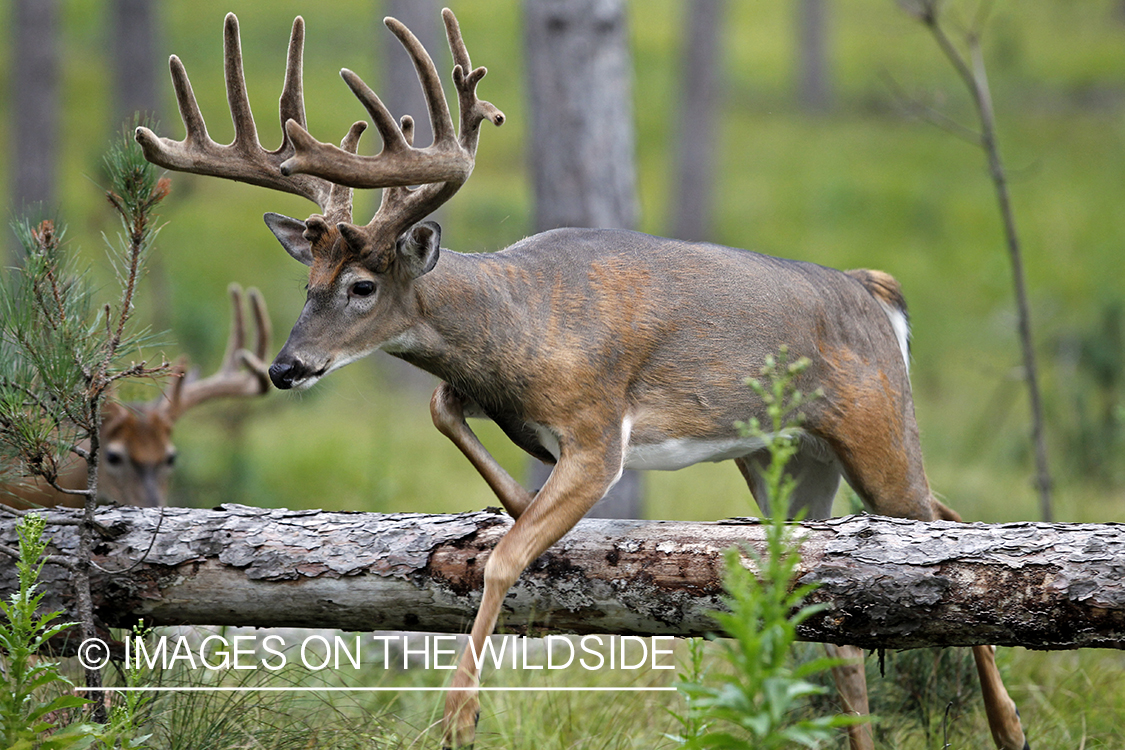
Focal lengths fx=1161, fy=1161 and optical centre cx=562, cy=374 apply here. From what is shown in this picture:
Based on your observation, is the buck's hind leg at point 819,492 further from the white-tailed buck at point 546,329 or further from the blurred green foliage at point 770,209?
the blurred green foliage at point 770,209

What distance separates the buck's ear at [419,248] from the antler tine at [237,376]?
284cm

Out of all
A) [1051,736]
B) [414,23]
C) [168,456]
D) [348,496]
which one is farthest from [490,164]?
[1051,736]

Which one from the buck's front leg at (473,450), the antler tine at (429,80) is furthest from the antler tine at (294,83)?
the buck's front leg at (473,450)

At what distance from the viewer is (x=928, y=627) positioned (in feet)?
10.3

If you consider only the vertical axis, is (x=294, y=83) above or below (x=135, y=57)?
below

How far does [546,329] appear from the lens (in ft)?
11.6

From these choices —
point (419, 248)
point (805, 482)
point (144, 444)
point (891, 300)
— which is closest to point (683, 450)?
point (805, 482)

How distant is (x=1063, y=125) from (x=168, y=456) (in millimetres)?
22400

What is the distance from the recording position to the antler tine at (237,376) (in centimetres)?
611

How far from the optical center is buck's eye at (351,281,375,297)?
3.29 metres

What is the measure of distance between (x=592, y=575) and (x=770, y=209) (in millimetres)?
18483

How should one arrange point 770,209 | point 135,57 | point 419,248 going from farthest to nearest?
1. point 770,209
2. point 135,57
3. point 419,248

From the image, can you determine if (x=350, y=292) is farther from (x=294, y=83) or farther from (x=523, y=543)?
(x=523, y=543)

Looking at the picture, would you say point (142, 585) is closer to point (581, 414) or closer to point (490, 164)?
point (581, 414)
